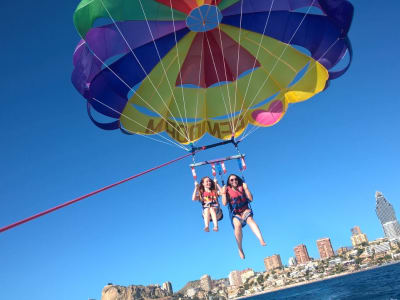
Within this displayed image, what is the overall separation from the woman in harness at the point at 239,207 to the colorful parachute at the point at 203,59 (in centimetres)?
236

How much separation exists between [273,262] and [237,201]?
186815mm

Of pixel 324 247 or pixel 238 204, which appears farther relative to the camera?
pixel 324 247

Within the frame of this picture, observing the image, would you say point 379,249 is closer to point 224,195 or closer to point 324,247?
point 324,247

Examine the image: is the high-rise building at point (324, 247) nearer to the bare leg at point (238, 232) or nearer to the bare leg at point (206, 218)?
the bare leg at point (238, 232)

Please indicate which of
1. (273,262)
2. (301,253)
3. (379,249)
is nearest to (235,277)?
(273,262)

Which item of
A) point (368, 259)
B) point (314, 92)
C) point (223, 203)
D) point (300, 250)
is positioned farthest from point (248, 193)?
point (300, 250)

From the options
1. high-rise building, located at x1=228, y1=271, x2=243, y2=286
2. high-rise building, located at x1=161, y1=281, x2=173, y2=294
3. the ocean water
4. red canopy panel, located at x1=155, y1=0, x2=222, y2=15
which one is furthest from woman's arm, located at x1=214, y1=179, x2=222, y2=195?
high-rise building, located at x1=228, y1=271, x2=243, y2=286

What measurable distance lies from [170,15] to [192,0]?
2.49ft

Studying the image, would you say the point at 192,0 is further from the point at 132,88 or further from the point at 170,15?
the point at 132,88

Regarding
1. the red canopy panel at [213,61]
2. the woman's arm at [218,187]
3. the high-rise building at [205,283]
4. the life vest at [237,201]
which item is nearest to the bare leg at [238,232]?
the life vest at [237,201]

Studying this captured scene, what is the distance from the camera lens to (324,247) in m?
166

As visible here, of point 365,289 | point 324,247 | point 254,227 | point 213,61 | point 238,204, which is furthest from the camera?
point 324,247

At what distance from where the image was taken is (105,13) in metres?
9.00

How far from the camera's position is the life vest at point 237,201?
807 centimetres
